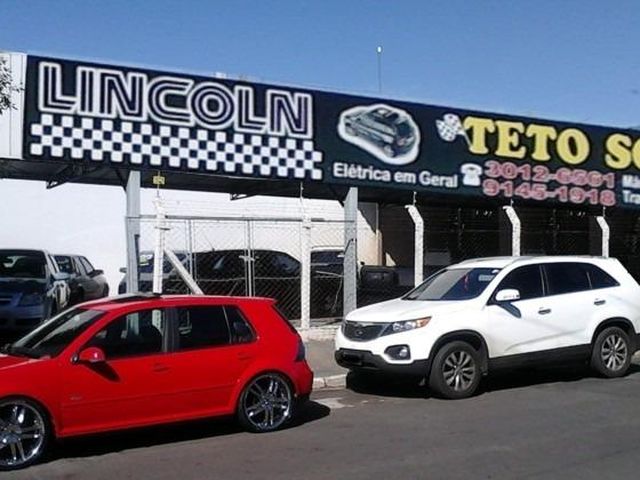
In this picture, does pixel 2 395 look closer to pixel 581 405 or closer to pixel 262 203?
pixel 581 405

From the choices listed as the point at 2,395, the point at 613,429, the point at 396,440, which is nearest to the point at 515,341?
the point at 613,429

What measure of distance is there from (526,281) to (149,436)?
5.50 m

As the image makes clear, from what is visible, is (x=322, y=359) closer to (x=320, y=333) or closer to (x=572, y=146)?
(x=320, y=333)

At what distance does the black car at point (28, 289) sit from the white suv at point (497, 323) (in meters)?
5.09

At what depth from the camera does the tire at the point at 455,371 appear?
990 cm

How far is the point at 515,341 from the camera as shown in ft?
34.6

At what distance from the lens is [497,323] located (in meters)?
10.4

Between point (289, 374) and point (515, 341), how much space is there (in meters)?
3.61

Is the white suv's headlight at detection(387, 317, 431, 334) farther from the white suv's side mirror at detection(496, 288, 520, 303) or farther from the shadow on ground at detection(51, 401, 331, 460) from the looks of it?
the shadow on ground at detection(51, 401, 331, 460)

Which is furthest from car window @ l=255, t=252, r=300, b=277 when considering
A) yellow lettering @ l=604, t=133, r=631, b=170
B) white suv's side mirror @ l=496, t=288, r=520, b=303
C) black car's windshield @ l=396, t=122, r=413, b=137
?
white suv's side mirror @ l=496, t=288, r=520, b=303

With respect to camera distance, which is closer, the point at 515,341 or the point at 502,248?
the point at 515,341

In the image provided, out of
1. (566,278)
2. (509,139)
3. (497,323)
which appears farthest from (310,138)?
(497,323)

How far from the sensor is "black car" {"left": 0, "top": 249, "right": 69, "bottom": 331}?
41.7 ft

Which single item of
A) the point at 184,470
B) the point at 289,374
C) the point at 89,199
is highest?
the point at 89,199
